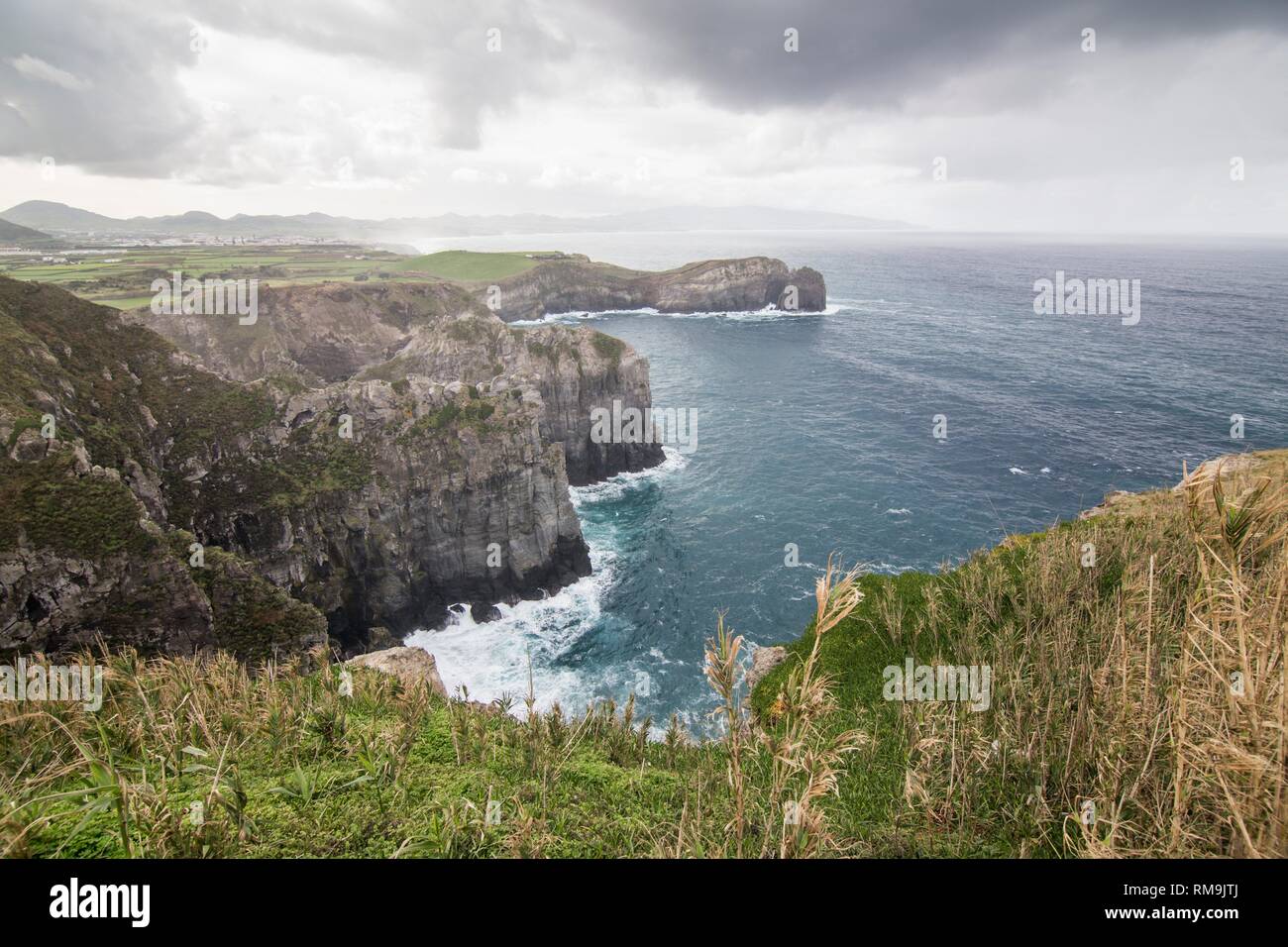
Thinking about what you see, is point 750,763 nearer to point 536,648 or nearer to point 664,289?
point 536,648

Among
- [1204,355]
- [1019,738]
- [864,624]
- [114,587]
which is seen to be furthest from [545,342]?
[1204,355]

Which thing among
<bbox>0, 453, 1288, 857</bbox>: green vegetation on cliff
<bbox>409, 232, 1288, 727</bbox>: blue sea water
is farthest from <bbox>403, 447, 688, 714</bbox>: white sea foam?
<bbox>0, 453, 1288, 857</bbox>: green vegetation on cliff

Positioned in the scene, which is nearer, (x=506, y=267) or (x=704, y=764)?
(x=704, y=764)

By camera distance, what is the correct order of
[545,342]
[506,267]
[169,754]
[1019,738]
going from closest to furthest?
1. [169,754]
2. [1019,738]
3. [545,342]
4. [506,267]

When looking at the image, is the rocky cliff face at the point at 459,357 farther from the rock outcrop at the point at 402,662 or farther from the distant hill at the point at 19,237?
the distant hill at the point at 19,237

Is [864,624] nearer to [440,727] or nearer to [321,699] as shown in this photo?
[440,727]

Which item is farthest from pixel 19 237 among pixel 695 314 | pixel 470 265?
pixel 695 314

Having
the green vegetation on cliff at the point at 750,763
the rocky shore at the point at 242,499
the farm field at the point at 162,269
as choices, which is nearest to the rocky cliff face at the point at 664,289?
the farm field at the point at 162,269
